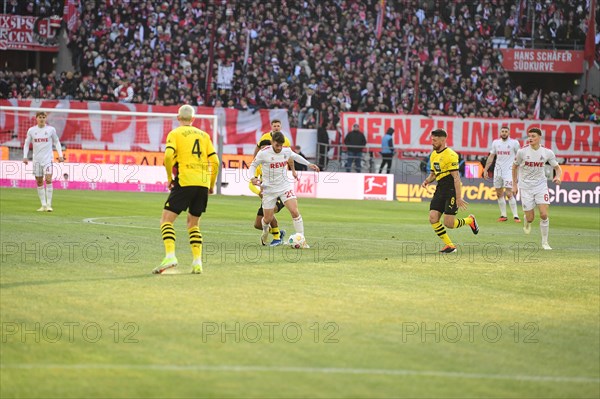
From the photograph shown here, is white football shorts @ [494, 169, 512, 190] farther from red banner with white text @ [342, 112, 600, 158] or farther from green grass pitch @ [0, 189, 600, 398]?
red banner with white text @ [342, 112, 600, 158]

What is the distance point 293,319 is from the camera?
9.43 metres

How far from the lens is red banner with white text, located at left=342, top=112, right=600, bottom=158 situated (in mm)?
37562

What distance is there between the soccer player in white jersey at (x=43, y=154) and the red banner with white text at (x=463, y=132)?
15557mm

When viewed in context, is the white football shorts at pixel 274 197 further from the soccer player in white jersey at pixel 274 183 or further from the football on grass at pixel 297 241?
the football on grass at pixel 297 241

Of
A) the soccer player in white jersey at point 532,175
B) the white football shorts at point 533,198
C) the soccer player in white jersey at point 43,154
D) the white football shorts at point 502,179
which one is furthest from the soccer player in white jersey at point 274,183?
the white football shorts at point 502,179

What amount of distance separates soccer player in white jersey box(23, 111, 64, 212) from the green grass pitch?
197 inches

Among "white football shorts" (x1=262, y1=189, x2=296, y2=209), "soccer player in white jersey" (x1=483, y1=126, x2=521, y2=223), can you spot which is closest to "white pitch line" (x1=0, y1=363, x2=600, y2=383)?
"white football shorts" (x1=262, y1=189, x2=296, y2=209)

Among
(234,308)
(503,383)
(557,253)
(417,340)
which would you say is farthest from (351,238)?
(503,383)

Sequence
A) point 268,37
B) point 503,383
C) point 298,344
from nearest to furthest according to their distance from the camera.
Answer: point 503,383 → point 298,344 → point 268,37

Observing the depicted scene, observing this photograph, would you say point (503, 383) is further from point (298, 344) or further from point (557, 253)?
point (557, 253)

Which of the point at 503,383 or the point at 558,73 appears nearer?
the point at 503,383

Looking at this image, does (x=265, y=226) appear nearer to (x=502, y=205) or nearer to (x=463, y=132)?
(x=502, y=205)

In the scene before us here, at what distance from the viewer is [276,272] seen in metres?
13.1

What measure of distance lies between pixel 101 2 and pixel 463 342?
36483mm
